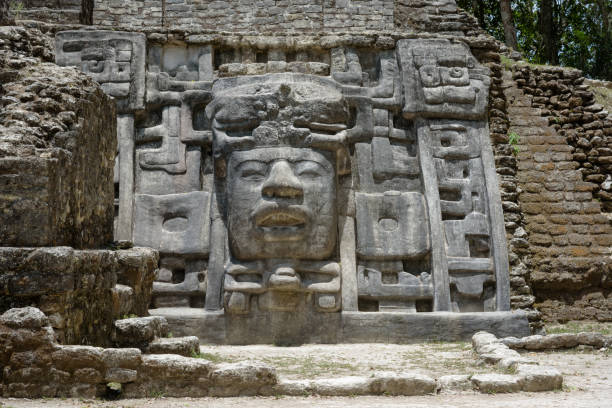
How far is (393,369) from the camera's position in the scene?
17.9ft

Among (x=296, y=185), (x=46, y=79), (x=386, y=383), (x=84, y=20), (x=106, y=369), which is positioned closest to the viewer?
(x=106, y=369)

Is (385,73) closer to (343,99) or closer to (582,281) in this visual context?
(343,99)

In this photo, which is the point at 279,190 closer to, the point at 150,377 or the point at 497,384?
the point at 150,377

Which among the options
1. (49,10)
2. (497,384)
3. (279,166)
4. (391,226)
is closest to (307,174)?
(279,166)

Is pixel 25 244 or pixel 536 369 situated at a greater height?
pixel 25 244

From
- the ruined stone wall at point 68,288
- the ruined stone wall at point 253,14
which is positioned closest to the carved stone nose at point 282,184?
the ruined stone wall at point 68,288

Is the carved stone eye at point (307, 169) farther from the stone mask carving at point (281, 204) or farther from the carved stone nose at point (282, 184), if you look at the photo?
the carved stone nose at point (282, 184)

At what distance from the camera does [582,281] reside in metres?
8.34

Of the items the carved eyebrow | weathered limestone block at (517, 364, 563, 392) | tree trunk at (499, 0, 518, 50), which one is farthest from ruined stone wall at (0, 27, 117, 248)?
tree trunk at (499, 0, 518, 50)

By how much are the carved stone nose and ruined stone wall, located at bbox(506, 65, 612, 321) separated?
9.07 feet

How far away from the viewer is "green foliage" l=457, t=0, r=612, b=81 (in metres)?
18.2

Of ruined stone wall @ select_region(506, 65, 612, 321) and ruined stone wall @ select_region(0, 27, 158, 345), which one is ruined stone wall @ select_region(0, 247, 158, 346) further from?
ruined stone wall @ select_region(506, 65, 612, 321)

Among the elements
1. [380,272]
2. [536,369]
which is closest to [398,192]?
[380,272]

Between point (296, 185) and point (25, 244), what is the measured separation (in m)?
3.32
